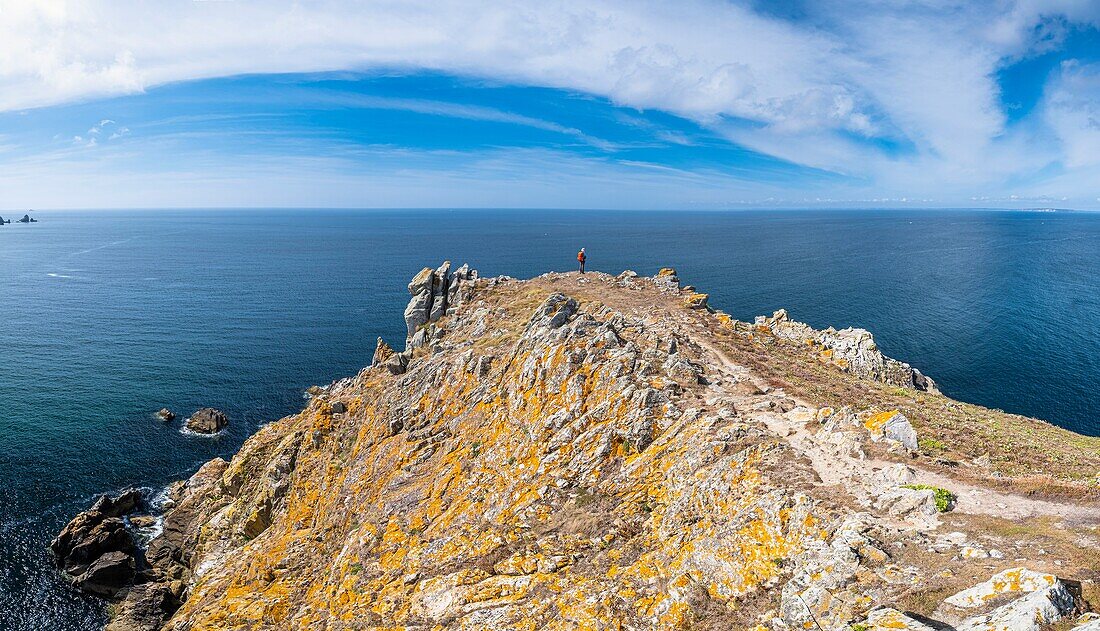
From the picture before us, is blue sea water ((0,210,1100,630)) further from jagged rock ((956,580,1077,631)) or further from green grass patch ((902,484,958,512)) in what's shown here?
jagged rock ((956,580,1077,631))

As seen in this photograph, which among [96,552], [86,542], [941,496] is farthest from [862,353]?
[86,542]

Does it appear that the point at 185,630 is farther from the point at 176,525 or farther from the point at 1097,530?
the point at 1097,530

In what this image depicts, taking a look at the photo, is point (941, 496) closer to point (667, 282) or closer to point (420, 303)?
point (667, 282)

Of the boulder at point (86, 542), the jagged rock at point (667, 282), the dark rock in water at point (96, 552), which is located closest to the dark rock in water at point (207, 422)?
the dark rock in water at point (96, 552)

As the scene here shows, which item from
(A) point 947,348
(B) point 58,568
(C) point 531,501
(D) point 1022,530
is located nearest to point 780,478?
(D) point 1022,530

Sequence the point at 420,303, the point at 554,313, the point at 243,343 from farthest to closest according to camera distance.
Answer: the point at 243,343 < the point at 420,303 < the point at 554,313

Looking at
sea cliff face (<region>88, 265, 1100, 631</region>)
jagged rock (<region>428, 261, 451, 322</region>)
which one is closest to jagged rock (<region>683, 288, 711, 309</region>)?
sea cliff face (<region>88, 265, 1100, 631</region>)
